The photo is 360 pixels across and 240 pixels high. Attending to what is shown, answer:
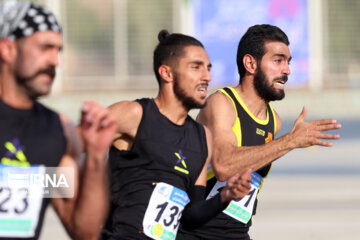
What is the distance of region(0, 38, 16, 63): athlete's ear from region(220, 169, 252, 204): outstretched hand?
151cm

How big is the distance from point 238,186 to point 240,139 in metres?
1.35

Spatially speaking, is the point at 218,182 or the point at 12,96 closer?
the point at 12,96

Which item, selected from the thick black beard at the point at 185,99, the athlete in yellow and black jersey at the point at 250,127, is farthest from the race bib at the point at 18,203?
the athlete in yellow and black jersey at the point at 250,127

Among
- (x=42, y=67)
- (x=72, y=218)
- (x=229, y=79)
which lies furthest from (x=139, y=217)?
(x=229, y=79)

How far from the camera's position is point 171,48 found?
5.42 metres

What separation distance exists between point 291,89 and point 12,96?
80.8ft

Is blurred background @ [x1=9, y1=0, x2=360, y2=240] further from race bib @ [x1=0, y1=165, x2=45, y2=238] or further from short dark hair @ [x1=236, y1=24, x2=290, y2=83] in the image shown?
race bib @ [x1=0, y1=165, x2=45, y2=238]

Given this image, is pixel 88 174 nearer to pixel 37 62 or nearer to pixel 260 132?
pixel 37 62

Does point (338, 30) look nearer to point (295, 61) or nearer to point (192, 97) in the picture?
point (295, 61)

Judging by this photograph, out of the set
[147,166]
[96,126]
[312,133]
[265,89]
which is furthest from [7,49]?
[265,89]

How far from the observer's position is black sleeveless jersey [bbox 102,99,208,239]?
501cm

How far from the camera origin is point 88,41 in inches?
1122

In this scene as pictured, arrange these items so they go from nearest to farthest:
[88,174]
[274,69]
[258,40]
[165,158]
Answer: [88,174]
[165,158]
[274,69]
[258,40]

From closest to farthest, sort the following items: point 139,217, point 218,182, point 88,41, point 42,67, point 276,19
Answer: point 42,67, point 139,217, point 218,182, point 276,19, point 88,41
